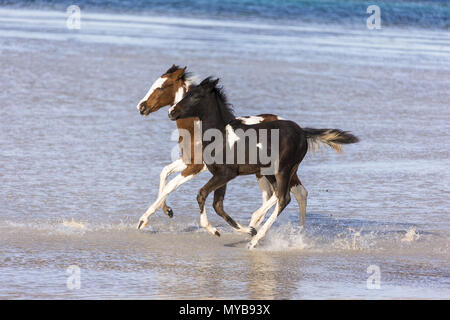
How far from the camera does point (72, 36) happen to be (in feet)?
91.5

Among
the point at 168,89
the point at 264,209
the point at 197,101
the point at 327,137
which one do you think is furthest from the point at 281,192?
the point at 168,89

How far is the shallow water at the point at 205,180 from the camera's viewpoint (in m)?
7.87

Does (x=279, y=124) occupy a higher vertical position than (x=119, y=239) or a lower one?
higher

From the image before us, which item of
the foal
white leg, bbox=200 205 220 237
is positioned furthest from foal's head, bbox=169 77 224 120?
white leg, bbox=200 205 220 237

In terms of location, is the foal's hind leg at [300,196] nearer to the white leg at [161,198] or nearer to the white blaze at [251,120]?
the white blaze at [251,120]

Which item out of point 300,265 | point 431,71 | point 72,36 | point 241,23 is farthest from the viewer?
point 241,23

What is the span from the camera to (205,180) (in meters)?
12.1

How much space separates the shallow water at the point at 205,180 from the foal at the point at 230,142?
0.41 metres

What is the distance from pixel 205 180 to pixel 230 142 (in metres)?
3.00

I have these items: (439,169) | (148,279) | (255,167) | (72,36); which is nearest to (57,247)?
(148,279)

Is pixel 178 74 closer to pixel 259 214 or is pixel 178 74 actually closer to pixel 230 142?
pixel 230 142

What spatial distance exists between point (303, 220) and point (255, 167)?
1026mm
